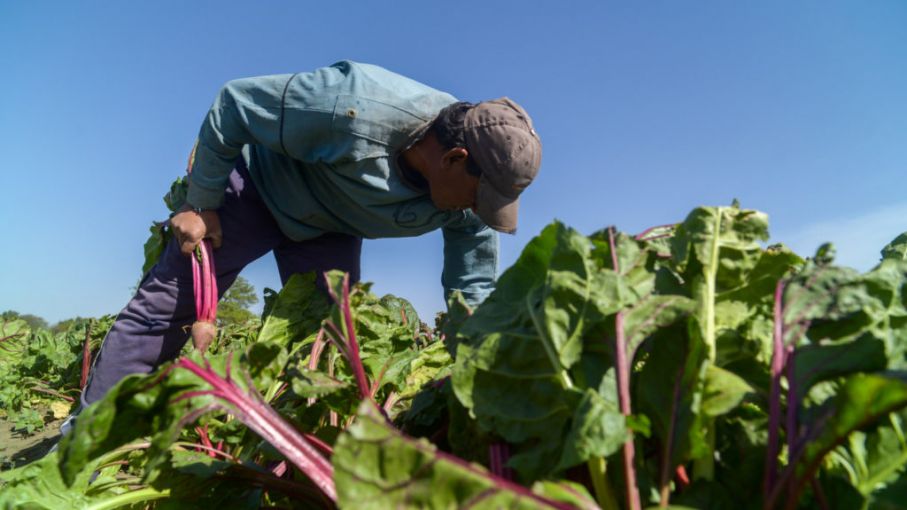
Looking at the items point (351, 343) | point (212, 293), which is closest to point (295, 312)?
point (212, 293)

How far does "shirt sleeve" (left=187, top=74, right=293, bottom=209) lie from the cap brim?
1172 millimetres

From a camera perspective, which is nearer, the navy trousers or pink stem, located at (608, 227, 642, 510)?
pink stem, located at (608, 227, 642, 510)

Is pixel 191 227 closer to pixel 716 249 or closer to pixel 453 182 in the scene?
pixel 453 182

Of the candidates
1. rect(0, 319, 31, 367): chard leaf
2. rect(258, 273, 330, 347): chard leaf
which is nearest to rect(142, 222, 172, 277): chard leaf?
rect(258, 273, 330, 347): chard leaf

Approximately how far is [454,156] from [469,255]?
98cm

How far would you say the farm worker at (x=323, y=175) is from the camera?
9.76 ft

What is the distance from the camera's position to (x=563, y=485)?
34.8 inches

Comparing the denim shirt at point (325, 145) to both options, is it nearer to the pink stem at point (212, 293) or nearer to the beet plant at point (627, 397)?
the pink stem at point (212, 293)

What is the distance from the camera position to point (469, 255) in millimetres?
3881

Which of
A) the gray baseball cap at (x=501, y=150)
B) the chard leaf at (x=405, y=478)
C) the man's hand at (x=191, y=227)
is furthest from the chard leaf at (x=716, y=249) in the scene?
Answer: the man's hand at (x=191, y=227)

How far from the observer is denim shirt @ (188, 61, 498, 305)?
9.61ft

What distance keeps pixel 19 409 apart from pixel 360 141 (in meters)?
5.93

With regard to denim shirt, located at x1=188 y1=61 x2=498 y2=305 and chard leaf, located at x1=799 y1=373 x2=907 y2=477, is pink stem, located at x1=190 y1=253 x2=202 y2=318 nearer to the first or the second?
denim shirt, located at x1=188 y1=61 x2=498 y2=305

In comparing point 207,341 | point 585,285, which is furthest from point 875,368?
point 207,341
